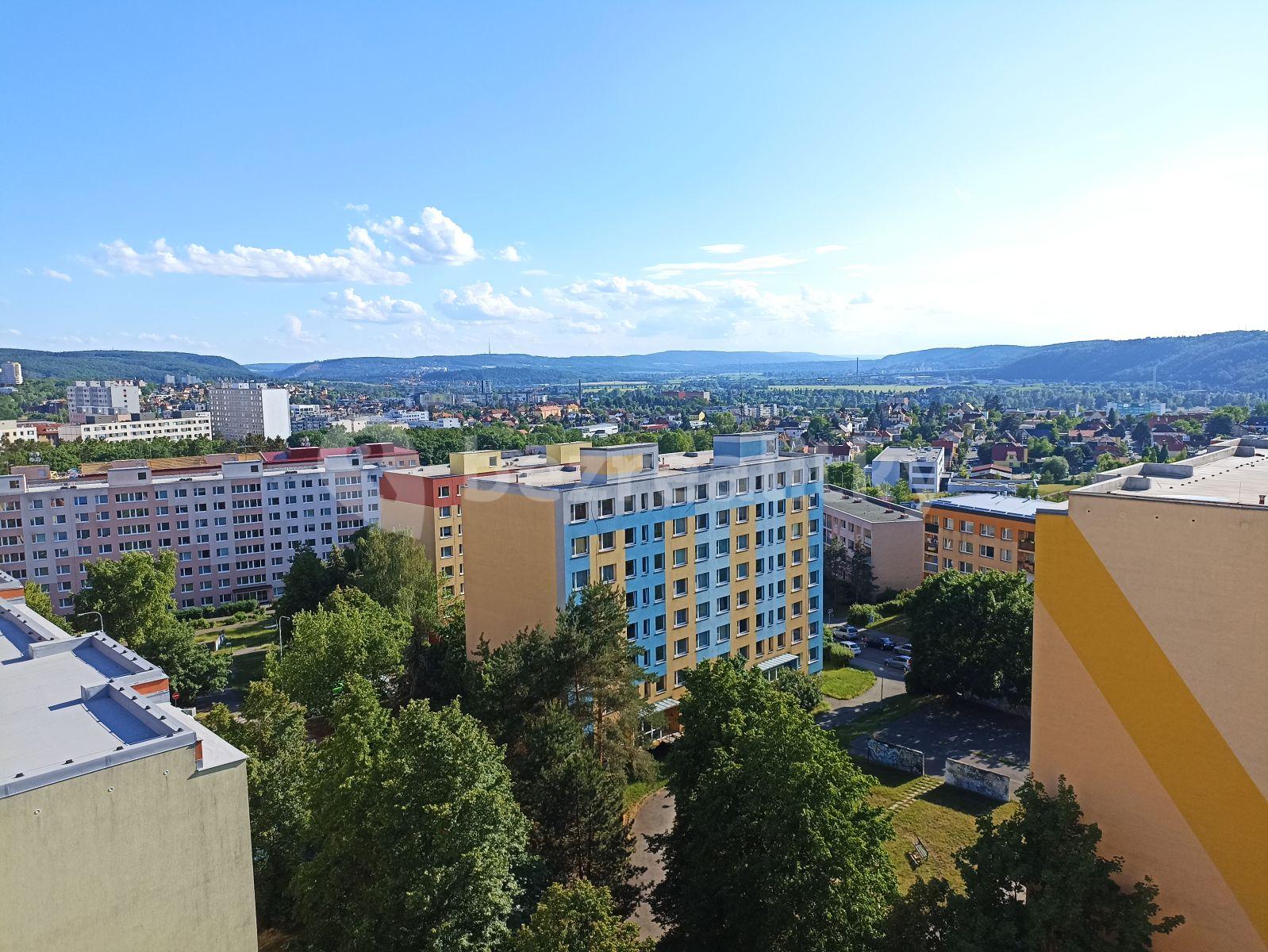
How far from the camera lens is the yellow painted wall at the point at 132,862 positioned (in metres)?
11.6

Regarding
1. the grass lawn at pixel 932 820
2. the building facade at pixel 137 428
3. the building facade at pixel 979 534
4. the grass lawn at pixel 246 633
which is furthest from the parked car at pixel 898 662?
the building facade at pixel 137 428

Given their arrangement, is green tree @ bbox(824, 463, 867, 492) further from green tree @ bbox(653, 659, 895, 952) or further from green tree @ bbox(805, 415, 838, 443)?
green tree @ bbox(653, 659, 895, 952)

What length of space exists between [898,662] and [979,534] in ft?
44.7

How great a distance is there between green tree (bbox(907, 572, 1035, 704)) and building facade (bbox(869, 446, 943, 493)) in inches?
2773

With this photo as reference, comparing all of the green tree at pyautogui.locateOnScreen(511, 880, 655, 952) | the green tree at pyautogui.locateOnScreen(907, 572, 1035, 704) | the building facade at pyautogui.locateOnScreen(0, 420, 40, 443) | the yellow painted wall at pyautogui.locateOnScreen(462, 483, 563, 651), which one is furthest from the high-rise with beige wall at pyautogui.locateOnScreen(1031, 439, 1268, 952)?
the building facade at pyautogui.locateOnScreen(0, 420, 40, 443)

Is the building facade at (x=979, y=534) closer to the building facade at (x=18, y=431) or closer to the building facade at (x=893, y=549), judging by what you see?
the building facade at (x=893, y=549)

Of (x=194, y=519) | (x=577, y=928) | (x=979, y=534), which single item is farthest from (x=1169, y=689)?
(x=194, y=519)

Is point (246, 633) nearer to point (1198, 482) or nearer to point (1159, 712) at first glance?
point (1159, 712)

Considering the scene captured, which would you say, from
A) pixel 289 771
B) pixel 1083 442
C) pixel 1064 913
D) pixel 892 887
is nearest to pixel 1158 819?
pixel 1064 913

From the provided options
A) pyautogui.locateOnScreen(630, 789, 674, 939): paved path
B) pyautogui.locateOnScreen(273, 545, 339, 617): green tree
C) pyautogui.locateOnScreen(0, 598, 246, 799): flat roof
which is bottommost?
pyautogui.locateOnScreen(630, 789, 674, 939): paved path

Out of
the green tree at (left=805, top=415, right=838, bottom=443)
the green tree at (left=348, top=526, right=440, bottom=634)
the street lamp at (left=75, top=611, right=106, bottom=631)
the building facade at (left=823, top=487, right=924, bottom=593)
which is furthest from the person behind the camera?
the green tree at (left=805, top=415, right=838, bottom=443)

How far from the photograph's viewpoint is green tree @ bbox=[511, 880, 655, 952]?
13.6 meters

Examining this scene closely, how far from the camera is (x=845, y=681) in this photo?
148 ft

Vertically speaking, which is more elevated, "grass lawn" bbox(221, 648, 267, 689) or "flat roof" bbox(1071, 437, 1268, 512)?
"flat roof" bbox(1071, 437, 1268, 512)
